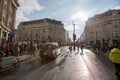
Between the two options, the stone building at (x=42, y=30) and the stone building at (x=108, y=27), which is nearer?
the stone building at (x=108, y=27)

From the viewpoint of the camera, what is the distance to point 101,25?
7362cm

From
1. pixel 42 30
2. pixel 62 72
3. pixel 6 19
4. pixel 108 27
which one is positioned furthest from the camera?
pixel 42 30

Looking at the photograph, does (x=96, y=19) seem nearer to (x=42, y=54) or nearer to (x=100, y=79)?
(x=42, y=54)

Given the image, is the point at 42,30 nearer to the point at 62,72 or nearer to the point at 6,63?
the point at 6,63

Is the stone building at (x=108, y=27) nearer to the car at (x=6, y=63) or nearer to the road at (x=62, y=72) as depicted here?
the road at (x=62, y=72)

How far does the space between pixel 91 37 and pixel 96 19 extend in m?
11.9

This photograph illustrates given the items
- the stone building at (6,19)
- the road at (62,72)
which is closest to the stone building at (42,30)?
the stone building at (6,19)

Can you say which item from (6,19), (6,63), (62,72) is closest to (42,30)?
(6,19)

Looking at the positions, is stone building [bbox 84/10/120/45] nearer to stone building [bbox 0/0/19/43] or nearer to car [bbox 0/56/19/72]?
stone building [bbox 0/0/19/43]

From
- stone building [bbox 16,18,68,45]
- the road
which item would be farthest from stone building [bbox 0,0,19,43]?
stone building [bbox 16,18,68,45]

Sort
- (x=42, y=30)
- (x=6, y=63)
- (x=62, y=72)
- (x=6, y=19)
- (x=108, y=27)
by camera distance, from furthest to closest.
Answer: (x=42, y=30), (x=108, y=27), (x=6, y=19), (x=6, y=63), (x=62, y=72)

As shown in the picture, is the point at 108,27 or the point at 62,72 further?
the point at 108,27

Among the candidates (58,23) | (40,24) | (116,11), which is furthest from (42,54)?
(58,23)

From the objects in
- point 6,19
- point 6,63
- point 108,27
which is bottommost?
point 6,63
